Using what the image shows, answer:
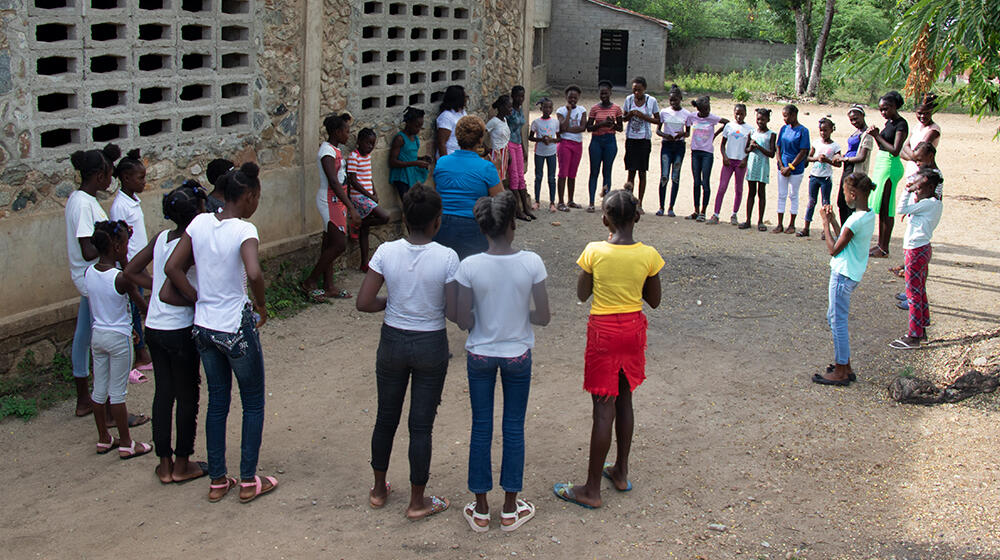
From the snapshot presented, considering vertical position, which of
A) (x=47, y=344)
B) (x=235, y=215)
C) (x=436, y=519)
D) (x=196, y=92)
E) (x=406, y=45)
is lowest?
(x=436, y=519)

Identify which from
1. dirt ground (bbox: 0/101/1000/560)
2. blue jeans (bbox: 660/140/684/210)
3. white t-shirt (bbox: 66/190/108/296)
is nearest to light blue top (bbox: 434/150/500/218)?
dirt ground (bbox: 0/101/1000/560)

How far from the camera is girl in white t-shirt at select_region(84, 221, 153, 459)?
185 inches

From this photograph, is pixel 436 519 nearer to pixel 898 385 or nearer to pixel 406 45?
pixel 898 385

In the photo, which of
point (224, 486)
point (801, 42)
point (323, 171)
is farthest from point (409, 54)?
point (801, 42)

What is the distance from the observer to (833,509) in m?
4.56

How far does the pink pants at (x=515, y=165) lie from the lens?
10.8 m

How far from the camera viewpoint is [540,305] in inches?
159

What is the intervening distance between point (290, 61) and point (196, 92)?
856 mm

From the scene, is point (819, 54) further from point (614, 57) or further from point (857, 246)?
point (857, 246)

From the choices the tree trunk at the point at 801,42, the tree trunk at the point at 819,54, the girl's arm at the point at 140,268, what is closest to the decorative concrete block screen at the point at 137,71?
the girl's arm at the point at 140,268

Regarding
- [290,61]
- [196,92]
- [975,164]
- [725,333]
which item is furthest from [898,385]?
[975,164]

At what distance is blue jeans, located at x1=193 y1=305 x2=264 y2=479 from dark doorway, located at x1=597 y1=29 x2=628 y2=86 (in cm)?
2686

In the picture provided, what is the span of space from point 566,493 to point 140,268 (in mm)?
2521

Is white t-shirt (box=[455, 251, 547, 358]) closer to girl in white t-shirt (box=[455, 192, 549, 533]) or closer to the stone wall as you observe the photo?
girl in white t-shirt (box=[455, 192, 549, 533])
